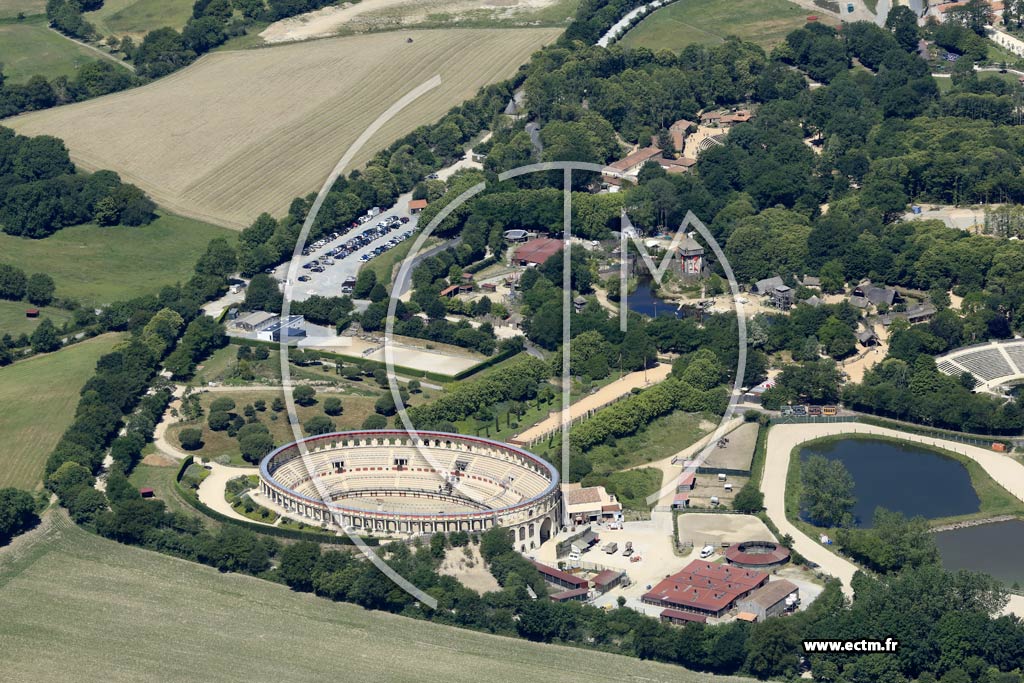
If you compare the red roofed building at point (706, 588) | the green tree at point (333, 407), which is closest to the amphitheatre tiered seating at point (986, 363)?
the red roofed building at point (706, 588)

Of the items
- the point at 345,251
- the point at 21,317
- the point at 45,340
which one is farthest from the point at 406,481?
the point at 345,251

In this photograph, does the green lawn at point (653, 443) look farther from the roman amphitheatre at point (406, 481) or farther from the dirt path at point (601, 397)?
the roman amphitheatre at point (406, 481)

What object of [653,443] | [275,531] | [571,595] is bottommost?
[653,443]

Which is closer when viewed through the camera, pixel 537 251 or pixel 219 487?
pixel 219 487

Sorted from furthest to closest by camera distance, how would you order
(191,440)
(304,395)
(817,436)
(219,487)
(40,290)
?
(40,290) → (304,395) → (817,436) → (191,440) → (219,487)

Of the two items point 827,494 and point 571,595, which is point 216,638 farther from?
point 827,494

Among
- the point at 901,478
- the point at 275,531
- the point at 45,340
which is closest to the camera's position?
the point at 275,531

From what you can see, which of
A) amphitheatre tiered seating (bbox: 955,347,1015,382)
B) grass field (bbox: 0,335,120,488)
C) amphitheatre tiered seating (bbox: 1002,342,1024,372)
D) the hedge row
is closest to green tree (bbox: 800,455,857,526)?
amphitheatre tiered seating (bbox: 955,347,1015,382)

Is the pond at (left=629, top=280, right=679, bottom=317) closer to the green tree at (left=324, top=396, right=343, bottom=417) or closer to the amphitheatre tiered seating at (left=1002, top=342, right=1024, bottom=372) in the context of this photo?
the amphitheatre tiered seating at (left=1002, top=342, right=1024, bottom=372)
